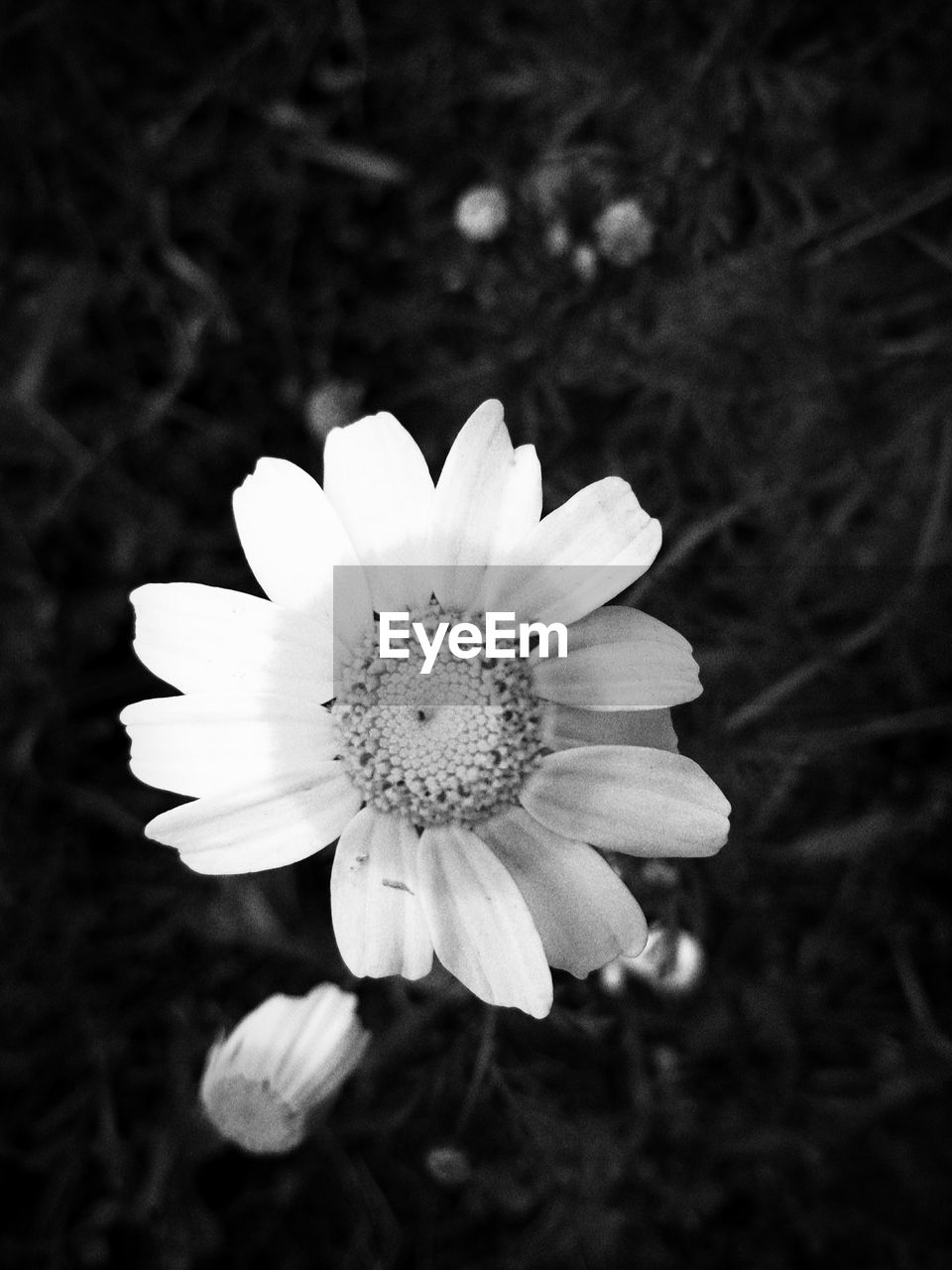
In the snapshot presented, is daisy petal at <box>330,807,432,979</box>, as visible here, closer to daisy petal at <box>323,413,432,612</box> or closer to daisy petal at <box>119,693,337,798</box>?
daisy petal at <box>119,693,337,798</box>

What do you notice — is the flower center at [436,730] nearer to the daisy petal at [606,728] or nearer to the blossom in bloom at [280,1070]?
the daisy petal at [606,728]

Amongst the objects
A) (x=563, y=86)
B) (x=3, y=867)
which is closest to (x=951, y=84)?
(x=563, y=86)

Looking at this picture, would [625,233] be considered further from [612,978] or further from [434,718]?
[612,978]

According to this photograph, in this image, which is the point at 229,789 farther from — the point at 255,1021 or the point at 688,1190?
the point at 688,1190

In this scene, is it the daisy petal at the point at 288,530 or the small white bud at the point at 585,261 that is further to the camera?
the small white bud at the point at 585,261

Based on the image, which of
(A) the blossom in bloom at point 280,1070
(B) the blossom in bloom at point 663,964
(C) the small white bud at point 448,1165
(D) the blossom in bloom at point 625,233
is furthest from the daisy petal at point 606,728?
(D) the blossom in bloom at point 625,233

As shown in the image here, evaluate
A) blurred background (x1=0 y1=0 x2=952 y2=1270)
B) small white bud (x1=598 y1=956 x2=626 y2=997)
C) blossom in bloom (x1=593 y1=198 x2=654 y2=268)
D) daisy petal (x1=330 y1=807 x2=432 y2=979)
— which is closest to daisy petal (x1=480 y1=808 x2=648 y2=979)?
daisy petal (x1=330 y1=807 x2=432 y2=979)
